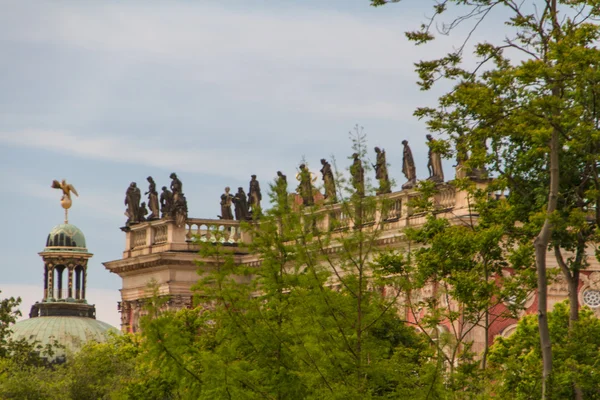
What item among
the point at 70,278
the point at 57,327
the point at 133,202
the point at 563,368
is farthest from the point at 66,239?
the point at 563,368

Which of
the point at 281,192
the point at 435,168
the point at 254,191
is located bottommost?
the point at 281,192

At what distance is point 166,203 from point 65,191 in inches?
1820

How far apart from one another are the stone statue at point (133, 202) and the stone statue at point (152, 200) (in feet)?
1.78

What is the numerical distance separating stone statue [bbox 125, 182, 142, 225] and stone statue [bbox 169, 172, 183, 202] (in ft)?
7.58

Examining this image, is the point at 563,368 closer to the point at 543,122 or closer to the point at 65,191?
the point at 543,122

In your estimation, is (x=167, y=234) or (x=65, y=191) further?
(x=65, y=191)

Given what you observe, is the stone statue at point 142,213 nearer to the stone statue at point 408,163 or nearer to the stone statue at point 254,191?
the stone statue at point 254,191

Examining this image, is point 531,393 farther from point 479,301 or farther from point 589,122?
point 589,122

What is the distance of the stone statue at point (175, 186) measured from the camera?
3184 inches

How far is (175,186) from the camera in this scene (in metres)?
81.4

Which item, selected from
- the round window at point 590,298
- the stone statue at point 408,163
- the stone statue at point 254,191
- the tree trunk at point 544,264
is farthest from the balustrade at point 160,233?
the tree trunk at point 544,264

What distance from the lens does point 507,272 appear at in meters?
63.2

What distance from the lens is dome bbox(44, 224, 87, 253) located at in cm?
13462

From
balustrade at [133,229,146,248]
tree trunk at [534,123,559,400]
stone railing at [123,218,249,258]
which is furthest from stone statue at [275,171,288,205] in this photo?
balustrade at [133,229,146,248]
